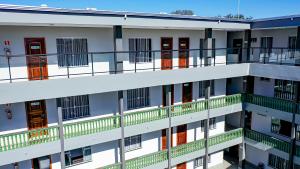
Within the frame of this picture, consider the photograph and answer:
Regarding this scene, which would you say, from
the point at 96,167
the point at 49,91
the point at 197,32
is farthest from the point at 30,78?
the point at 197,32

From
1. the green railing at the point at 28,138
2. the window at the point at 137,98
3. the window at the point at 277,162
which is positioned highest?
the window at the point at 137,98

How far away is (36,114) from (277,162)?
684 inches

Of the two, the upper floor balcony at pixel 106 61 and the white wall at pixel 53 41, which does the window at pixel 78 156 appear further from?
the white wall at pixel 53 41

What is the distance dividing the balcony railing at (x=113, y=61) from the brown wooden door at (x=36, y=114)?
144cm

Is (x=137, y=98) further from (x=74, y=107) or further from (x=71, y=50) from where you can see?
(x=71, y=50)

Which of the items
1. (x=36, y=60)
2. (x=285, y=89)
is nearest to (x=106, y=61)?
(x=36, y=60)

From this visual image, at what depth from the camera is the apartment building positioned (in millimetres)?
11781

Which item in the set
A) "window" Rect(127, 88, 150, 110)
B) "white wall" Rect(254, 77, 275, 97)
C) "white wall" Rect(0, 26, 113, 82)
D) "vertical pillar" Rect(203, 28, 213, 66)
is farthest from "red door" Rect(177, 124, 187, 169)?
"white wall" Rect(0, 26, 113, 82)

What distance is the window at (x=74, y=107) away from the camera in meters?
13.8

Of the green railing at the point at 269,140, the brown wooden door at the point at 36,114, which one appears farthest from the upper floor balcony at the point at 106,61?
the green railing at the point at 269,140

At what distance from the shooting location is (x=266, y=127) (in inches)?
746

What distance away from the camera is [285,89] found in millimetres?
17469

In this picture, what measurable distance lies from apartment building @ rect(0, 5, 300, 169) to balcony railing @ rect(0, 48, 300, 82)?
62mm

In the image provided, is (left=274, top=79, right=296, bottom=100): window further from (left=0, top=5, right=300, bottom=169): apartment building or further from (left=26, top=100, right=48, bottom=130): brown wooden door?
(left=26, top=100, right=48, bottom=130): brown wooden door
